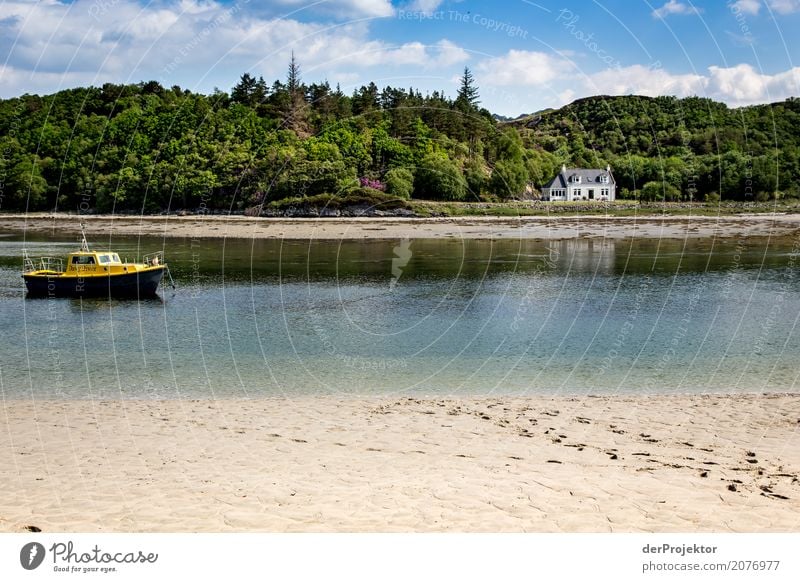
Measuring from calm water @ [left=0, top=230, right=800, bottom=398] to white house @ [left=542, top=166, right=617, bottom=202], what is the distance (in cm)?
6186

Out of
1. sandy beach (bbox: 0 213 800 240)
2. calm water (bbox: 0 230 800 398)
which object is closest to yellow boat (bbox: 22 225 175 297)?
calm water (bbox: 0 230 800 398)

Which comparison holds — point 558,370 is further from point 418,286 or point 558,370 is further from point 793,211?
point 793,211

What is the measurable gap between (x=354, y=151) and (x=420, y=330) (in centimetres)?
7652

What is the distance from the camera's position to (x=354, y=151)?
101 metres

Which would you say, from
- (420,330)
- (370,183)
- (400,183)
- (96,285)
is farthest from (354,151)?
(420,330)

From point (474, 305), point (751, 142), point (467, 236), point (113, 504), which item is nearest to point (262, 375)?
point (113, 504)

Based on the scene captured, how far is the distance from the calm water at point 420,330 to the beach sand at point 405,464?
232 centimetres

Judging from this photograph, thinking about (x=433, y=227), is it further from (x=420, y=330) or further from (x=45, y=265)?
(x=420, y=330)

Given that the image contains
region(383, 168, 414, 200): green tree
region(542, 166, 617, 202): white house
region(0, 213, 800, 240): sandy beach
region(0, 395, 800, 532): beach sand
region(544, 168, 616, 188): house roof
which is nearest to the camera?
region(0, 395, 800, 532): beach sand

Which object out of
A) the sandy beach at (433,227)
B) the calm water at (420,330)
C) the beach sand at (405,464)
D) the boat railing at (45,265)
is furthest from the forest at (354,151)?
the beach sand at (405,464)

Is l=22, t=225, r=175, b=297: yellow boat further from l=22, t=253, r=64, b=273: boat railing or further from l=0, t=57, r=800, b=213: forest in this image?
l=0, t=57, r=800, b=213: forest

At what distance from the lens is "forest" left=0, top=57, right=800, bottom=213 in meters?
99.6

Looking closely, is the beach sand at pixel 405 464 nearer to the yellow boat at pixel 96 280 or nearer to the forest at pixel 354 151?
the yellow boat at pixel 96 280

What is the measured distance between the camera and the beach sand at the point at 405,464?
359 inches
